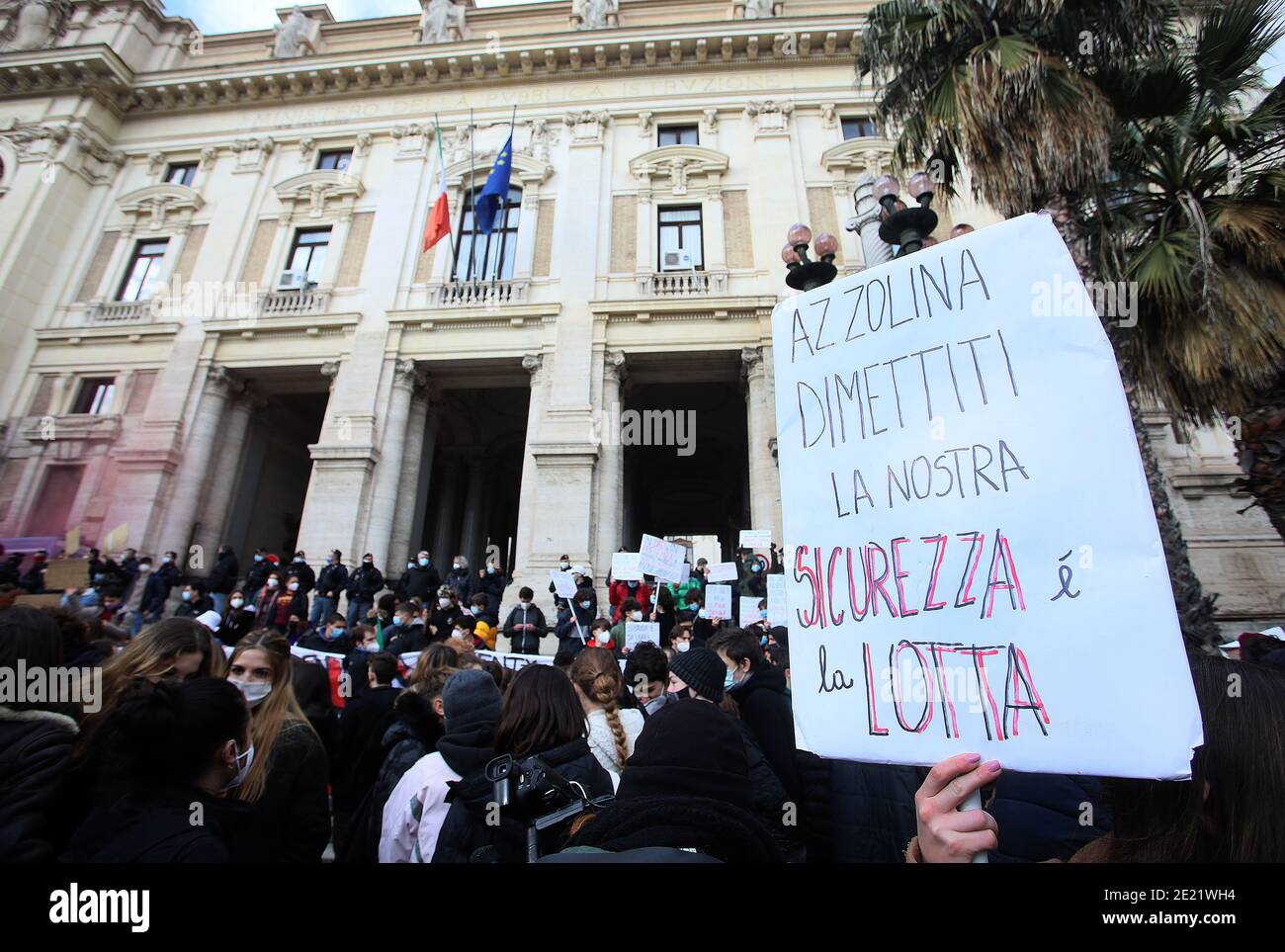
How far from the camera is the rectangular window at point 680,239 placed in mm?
15922

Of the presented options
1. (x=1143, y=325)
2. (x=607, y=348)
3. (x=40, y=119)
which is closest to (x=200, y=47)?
(x=40, y=119)

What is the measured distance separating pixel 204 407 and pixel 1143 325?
19.4m

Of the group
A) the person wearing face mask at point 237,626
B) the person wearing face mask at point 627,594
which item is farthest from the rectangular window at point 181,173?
the person wearing face mask at point 627,594

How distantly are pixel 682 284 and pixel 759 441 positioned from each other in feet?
15.8

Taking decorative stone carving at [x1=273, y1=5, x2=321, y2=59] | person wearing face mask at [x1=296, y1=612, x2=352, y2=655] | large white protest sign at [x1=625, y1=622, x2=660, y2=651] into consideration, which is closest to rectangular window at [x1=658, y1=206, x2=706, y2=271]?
large white protest sign at [x1=625, y1=622, x2=660, y2=651]

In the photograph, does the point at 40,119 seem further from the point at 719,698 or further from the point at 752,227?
the point at 719,698

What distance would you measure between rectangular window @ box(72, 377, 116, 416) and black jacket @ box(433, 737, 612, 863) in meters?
19.7

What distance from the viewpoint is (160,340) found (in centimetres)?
1633

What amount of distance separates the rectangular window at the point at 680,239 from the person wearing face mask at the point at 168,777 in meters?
15.4

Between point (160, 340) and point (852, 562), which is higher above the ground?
point (160, 340)

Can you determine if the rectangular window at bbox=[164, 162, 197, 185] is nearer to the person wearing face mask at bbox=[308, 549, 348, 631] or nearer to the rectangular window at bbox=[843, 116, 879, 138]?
the person wearing face mask at bbox=[308, 549, 348, 631]

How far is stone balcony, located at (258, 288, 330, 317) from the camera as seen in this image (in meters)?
16.1

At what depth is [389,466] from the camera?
1450 cm

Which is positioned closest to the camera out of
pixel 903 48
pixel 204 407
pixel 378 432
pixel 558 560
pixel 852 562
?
pixel 852 562
